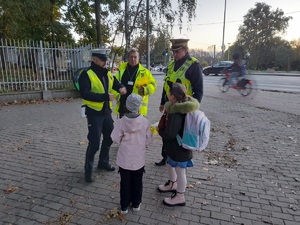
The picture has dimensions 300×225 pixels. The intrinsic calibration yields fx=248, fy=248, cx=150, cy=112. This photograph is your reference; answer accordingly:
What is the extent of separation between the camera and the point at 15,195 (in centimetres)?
323

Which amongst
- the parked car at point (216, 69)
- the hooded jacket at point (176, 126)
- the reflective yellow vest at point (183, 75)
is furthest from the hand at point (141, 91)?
the parked car at point (216, 69)

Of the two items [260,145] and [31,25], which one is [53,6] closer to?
[31,25]

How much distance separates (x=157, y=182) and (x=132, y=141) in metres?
1.17

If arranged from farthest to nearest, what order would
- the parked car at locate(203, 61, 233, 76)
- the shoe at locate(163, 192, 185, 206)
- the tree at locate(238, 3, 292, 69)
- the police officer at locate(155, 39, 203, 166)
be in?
the tree at locate(238, 3, 292, 69) → the parked car at locate(203, 61, 233, 76) → the police officer at locate(155, 39, 203, 166) → the shoe at locate(163, 192, 185, 206)

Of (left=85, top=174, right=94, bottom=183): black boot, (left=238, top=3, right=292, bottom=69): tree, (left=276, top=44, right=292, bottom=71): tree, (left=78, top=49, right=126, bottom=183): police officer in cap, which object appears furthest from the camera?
(left=238, top=3, right=292, bottom=69): tree

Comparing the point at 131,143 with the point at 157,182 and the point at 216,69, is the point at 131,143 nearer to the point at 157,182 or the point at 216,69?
the point at 157,182

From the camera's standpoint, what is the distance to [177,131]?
105 inches

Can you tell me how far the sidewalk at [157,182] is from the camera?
2.81 m

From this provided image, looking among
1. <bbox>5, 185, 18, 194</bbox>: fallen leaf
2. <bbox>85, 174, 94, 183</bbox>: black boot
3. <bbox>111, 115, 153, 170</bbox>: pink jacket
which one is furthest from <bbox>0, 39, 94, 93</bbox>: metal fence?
<bbox>111, 115, 153, 170</bbox>: pink jacket

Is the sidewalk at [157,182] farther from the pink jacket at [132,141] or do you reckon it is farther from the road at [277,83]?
the road at [277,83]

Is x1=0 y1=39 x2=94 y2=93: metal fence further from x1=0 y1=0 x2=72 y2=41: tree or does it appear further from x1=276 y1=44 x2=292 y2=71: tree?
x1=276 y1=44 x2=292 y2=71: tree

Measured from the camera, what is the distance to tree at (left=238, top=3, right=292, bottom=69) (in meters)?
50.4

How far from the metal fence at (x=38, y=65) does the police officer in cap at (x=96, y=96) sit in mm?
7905

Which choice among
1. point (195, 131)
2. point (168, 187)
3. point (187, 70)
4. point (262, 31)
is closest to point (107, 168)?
point (168, 187)
